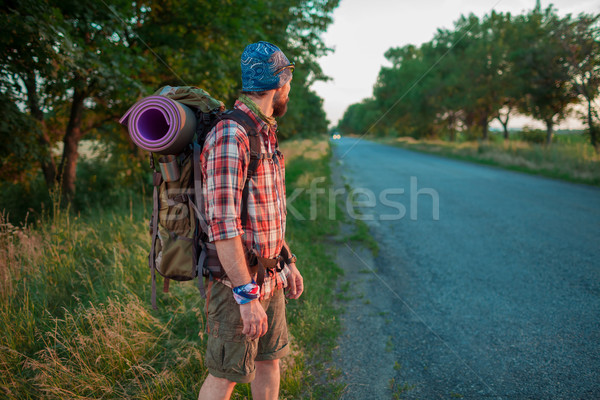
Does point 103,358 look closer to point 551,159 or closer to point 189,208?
point 189,208

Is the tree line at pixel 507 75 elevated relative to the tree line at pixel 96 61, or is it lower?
elevated

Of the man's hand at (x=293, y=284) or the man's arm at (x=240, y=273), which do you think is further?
the man's hand at (x=293, y=284)

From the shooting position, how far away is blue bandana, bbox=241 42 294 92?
1.67 metres

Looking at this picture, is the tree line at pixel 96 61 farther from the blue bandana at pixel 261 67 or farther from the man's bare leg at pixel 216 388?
the man's bare leg at pixel 216 388

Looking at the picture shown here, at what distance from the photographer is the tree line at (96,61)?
159 inches

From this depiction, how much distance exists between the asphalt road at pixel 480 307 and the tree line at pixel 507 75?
5.92 m

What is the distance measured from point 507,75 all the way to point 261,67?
26302 millimetres

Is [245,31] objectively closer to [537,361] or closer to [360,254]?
[360,254]

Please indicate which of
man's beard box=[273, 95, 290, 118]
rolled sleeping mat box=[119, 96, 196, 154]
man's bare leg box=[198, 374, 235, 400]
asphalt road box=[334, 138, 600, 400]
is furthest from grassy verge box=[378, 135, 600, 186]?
rolled sleeping mat box=[119, 96, 196, 154]

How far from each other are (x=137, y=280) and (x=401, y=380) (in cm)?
264

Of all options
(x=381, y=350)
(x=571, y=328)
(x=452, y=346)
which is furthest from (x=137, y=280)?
(x=571, y=328)

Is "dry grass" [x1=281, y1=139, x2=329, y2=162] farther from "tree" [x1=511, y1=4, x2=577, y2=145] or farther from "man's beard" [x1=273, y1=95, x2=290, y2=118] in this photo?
"man's beard" [x1=273, y1=95, x2=290, y2=118]

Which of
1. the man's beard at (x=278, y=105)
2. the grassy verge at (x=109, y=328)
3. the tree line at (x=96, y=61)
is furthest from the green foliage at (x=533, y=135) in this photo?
the man's beard at (x=278, y=105)

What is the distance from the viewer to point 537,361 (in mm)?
2613
